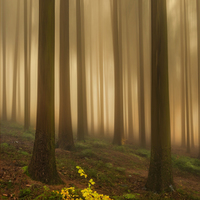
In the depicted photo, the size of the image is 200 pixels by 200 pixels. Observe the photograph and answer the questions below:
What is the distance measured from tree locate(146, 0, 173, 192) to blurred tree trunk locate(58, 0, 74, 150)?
574 centimetres

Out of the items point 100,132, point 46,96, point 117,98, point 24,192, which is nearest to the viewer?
point 24,192

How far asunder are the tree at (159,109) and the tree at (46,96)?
3.70 metres

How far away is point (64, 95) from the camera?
38.4 feet

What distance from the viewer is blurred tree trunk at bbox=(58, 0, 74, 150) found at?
1105 centimetres

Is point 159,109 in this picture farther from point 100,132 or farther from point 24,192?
point 100,132

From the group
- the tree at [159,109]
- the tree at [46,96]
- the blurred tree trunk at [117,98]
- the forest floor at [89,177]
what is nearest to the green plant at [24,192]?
the forest floor at [89,177]

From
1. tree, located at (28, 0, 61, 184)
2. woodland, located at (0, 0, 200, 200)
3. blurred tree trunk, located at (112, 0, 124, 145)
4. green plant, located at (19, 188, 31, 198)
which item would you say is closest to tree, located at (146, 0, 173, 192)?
woodland, located at (0, 0, 200, 200)

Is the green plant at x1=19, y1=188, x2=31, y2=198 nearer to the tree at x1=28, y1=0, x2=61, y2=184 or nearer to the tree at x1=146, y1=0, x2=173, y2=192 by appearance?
the tree at x1=28, y1=0, x2=61, y2=184

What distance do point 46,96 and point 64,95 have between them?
5663mm

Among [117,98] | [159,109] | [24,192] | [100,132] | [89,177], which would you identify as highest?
[117,98]

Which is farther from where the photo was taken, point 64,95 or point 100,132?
point 100,132

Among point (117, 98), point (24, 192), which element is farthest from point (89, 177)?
point (117, 98)

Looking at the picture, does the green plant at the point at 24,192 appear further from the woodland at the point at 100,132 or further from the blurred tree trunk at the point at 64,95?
the blurred tree trunk at the point at 64,95

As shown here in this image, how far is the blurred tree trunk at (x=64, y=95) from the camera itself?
1105 cm
